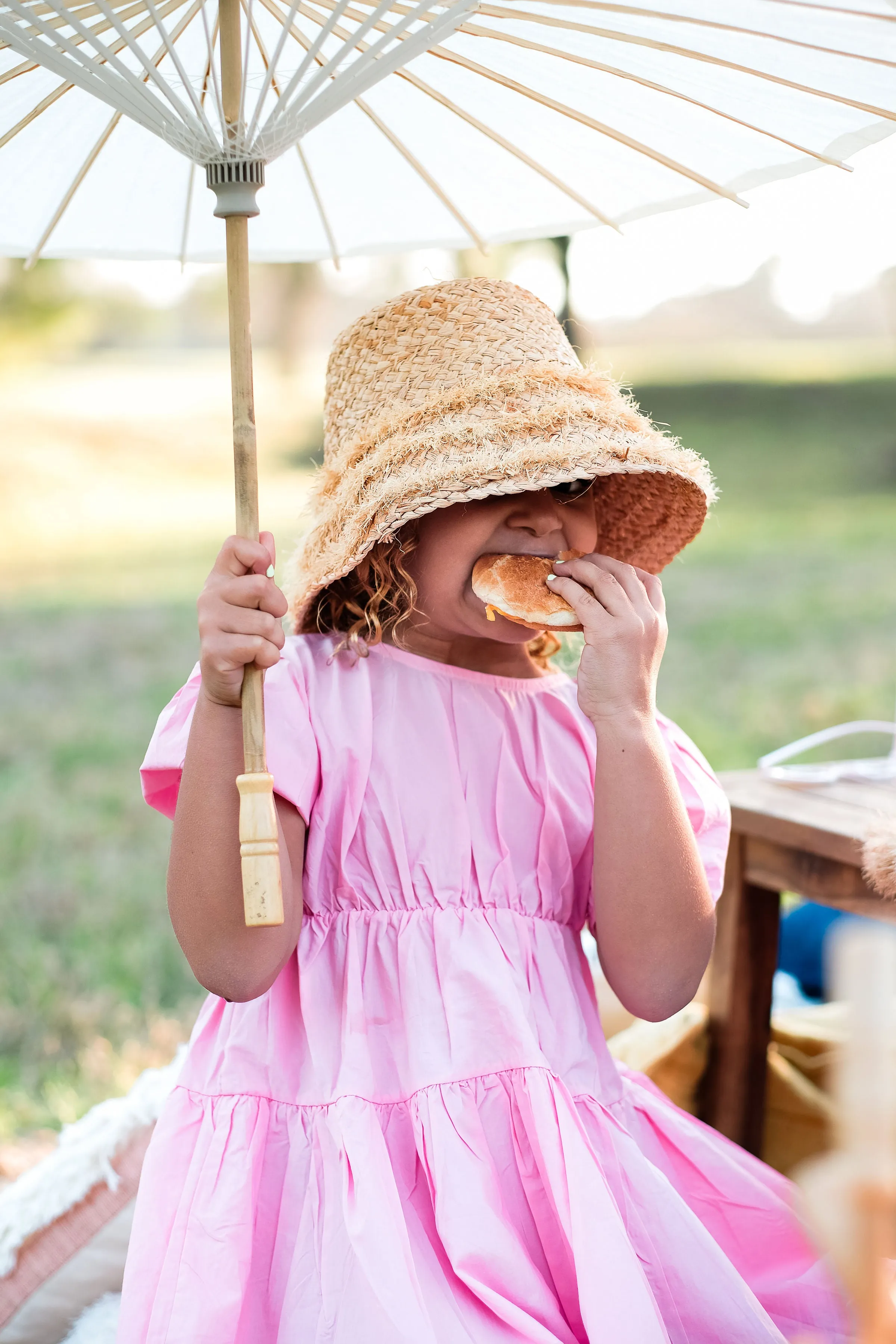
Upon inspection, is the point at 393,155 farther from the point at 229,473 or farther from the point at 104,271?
the point at 104,271

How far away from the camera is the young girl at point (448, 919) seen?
1.33 meters

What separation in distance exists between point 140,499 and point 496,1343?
10280mm

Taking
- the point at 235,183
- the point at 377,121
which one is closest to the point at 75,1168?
the point at 235,183

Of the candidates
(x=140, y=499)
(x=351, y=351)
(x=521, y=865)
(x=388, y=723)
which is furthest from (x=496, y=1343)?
(x=140, y=499)

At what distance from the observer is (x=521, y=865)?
1632 millimetres

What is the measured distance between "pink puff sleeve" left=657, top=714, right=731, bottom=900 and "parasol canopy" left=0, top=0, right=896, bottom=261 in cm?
83

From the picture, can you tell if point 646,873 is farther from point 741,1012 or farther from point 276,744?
point 741,1012

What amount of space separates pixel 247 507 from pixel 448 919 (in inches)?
24.2

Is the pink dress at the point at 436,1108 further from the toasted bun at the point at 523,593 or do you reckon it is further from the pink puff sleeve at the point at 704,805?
the toasted bun at the point at 523,593

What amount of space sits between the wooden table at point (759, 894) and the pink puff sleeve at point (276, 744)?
918mm

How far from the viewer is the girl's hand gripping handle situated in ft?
3.94

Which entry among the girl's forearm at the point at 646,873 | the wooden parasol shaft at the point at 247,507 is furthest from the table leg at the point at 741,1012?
the wooden parasol shaft at the point at 247,507

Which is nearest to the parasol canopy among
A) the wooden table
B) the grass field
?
the wooden table

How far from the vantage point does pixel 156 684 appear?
22.2ft
